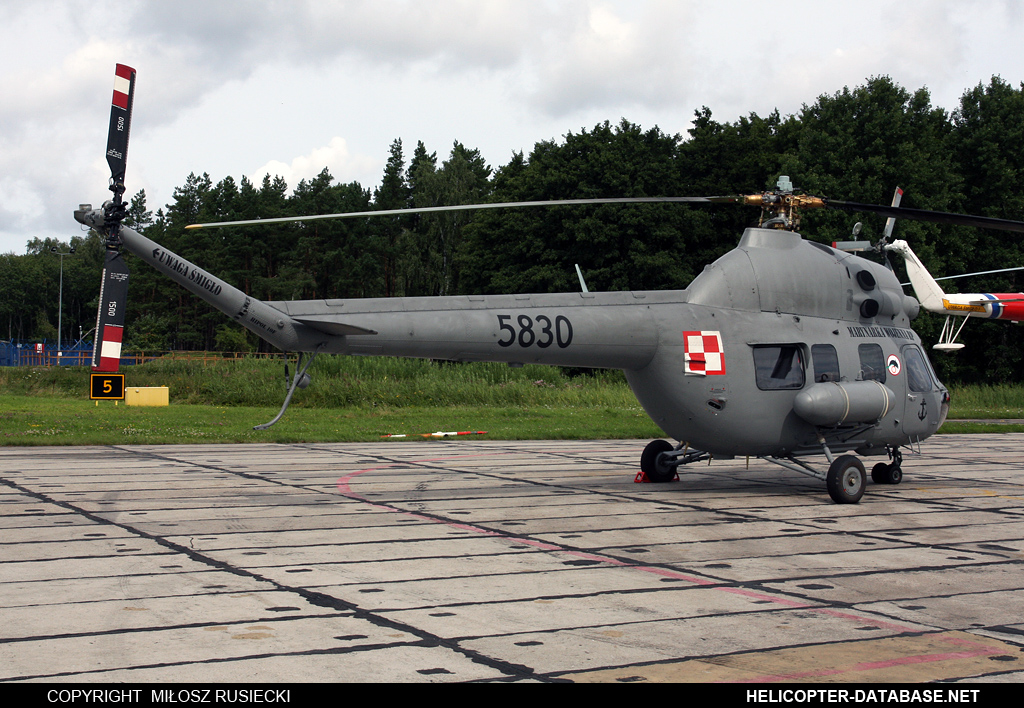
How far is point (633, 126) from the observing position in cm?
6856

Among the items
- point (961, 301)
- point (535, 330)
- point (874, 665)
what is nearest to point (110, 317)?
point (535, 330)

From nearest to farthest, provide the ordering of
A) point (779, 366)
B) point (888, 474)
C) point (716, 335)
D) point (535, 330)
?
point (535, 330), point (716, 335), point (779, 366), point (888, 474)

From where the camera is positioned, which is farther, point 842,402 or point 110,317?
point 842,402

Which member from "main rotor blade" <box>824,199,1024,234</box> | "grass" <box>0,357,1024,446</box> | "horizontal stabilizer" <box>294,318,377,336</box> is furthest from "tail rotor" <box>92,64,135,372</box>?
"grass" <box>0,357,1024,446</box>

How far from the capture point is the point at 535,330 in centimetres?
1327

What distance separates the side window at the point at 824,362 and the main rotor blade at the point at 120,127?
10.2m

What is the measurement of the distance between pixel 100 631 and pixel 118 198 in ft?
22.0

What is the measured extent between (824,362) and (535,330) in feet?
15.4

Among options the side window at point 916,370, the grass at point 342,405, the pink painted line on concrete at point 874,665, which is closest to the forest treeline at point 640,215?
the grass at point 342,405

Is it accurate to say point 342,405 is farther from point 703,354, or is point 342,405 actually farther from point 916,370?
point 916,370

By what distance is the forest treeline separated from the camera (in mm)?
55062

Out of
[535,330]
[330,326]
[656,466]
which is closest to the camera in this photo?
[330,326]

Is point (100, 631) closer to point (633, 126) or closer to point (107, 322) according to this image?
point (107, 322)

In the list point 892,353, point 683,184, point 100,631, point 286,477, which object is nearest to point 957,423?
point 892,353
